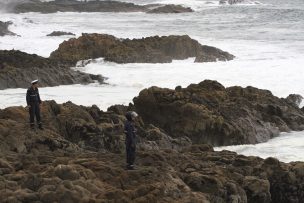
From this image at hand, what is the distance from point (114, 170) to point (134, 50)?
1995cm

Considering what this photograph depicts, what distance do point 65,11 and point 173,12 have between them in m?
13.2

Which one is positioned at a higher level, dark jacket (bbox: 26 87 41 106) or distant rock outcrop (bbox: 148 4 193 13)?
distant rock outcrop (bbox: 148 4 193 13)

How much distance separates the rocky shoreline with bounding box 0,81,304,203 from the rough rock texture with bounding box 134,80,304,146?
0.95m

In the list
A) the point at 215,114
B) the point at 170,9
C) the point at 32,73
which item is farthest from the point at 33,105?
the point at 170,9

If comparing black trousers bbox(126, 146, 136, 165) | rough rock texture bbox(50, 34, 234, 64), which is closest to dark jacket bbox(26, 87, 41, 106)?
black trousers bbox(126, 146, 136, 165)

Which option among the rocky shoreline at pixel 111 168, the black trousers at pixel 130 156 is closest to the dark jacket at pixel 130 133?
the black trousers at pixel 130 156

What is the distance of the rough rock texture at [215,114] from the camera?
578 inches

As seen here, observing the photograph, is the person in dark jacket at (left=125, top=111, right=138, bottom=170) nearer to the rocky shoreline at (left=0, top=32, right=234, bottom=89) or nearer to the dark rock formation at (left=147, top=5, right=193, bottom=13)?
the rocky shoreline at (left=0, top=32, right=234, bottom=89)

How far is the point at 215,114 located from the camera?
15008 millimetres

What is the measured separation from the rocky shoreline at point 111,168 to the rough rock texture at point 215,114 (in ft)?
3.12

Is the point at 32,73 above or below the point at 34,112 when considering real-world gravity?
above

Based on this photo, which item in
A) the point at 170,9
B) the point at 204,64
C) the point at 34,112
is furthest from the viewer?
the point at 170,9

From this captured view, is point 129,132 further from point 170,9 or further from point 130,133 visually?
point 170,9

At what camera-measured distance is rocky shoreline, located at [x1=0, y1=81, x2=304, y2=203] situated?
8273 millimetres
